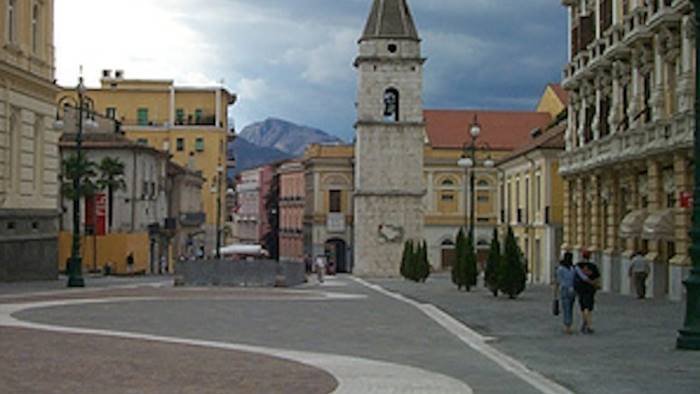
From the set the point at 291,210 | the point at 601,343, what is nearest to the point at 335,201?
the point at 291,210

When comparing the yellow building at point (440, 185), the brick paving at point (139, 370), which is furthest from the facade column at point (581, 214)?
the yellow building at point (440, 185)

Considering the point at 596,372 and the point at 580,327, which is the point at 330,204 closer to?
the point at 580,327

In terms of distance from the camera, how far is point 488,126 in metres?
104

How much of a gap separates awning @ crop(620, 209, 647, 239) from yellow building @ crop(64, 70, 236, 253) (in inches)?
2774

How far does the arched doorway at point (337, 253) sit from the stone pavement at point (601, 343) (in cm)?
6261

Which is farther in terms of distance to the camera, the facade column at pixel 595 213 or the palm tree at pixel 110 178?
the palm tree at pixel 110 178

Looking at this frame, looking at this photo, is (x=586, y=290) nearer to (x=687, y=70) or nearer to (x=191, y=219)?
(x=687, y=70)

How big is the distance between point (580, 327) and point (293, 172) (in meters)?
98.2

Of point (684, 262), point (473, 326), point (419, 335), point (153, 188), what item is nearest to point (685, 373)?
point (419, 335)

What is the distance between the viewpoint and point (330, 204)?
331ft

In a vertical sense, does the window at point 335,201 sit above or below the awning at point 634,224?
above

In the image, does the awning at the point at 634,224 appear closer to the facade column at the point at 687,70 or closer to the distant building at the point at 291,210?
the facade column at the point at 687,70

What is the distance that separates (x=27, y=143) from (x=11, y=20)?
441 centimetres

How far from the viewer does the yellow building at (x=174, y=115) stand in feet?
350
